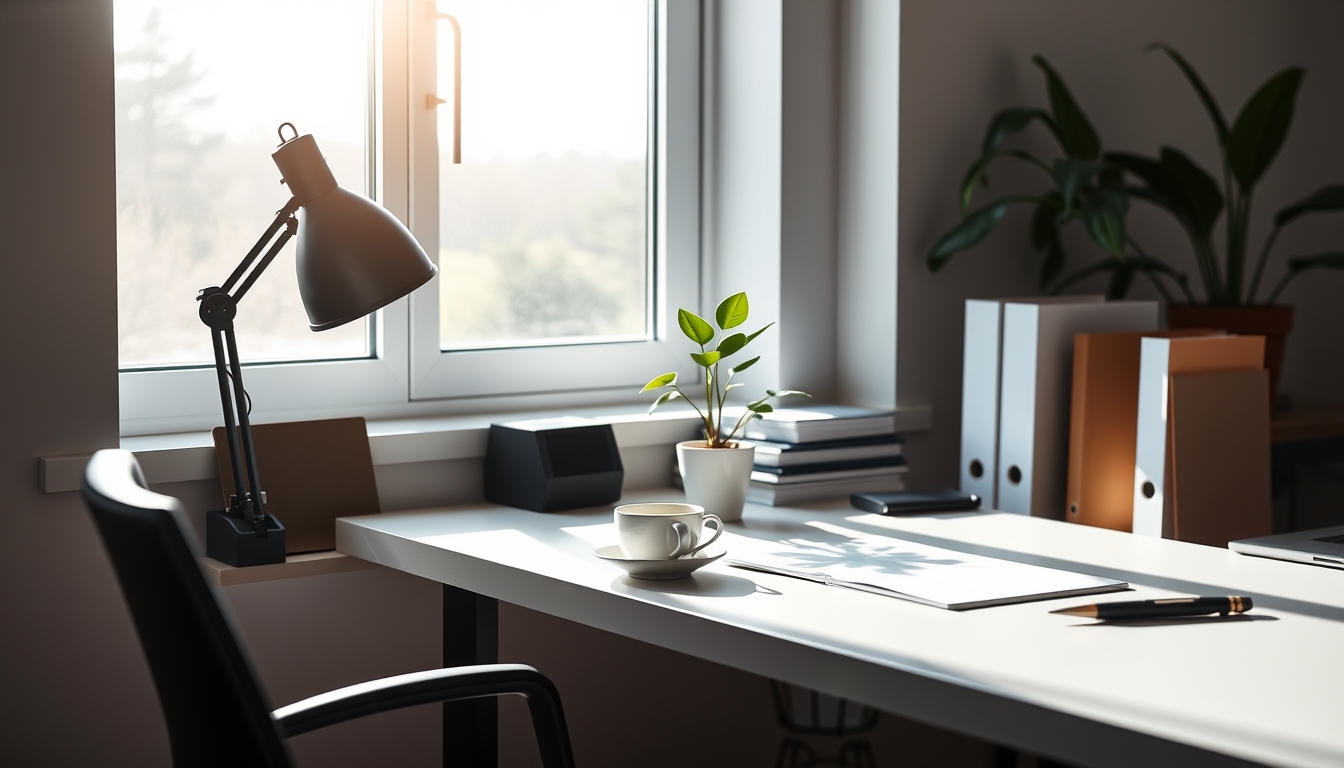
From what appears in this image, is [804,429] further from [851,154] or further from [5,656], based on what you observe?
[5,656]

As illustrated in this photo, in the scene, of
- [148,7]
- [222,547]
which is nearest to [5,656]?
[222,547]

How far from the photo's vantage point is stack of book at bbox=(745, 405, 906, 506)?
199 cm

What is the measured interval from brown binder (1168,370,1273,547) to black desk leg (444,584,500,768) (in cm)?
100

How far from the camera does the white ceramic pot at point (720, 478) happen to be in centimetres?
182

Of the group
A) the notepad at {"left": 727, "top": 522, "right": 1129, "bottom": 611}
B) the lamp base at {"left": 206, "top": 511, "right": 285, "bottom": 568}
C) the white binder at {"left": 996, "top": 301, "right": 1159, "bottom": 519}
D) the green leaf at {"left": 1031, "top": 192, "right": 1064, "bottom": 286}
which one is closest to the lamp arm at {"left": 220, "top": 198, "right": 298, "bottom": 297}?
the lamp base at {"left": 206, "top": 511, "right": 285, "bottom": 568}

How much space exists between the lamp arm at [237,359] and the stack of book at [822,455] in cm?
72

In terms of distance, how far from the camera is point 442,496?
1.99 meters

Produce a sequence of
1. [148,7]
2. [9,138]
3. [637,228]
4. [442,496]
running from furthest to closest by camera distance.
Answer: [637,228] → [442,496] → [148,7] → [9,138]

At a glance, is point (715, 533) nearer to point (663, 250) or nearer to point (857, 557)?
point (857, 557)

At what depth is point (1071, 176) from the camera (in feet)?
7.07

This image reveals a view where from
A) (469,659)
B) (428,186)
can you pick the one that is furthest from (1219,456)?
(428,186)

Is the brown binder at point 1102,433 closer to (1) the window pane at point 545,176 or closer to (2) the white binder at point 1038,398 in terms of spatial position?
(2) the white binder at point 1038,398

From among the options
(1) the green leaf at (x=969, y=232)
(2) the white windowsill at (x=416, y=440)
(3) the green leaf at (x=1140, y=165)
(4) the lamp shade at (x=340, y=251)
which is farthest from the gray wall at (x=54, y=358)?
(3) the green leaf at (x=1140, y=165)

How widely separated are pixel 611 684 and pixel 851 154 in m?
1.02
